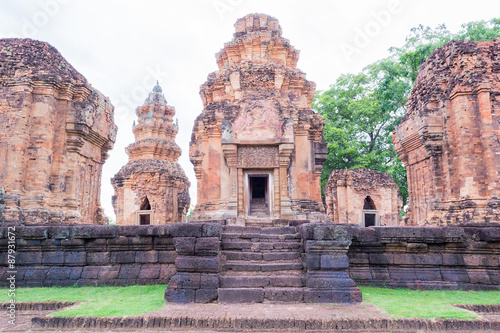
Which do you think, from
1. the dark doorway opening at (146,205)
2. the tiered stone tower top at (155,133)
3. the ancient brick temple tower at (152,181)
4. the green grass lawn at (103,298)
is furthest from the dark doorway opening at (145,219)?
the green grass lawn at (103,298)

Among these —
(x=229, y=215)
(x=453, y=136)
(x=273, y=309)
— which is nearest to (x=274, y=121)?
(x=229, y=215)

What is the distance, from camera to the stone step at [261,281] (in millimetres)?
5156

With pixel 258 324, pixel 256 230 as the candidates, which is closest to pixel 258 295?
pixel 258 324

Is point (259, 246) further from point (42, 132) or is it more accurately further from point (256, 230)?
point (42, 132)

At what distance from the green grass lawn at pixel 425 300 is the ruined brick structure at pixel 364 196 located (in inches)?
502

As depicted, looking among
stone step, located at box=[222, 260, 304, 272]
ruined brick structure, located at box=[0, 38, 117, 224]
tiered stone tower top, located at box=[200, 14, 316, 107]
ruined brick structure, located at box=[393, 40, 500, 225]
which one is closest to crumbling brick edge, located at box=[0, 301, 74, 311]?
stone step, located at box=[222, 260, 304, 272]

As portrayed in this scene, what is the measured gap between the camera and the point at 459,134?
7770 mm

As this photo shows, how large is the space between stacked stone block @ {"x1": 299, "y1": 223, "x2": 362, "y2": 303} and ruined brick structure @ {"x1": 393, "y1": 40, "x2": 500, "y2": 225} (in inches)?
145

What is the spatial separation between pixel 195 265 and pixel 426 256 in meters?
3.88

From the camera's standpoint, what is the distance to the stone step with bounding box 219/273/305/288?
516cm

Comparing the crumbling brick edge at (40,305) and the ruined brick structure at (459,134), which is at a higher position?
the ruined brick structure at (459,134)

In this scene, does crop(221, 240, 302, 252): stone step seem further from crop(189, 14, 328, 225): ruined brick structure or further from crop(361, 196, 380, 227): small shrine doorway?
crop(361, 196, 380, 227): small shrine doorway

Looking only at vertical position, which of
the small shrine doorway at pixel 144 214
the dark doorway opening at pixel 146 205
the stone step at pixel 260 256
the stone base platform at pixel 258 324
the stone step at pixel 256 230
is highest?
the dark doorway opening at pixel 146 205

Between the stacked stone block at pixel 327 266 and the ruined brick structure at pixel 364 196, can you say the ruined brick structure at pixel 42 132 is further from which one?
the ruined brick structure at pixel 364 196
